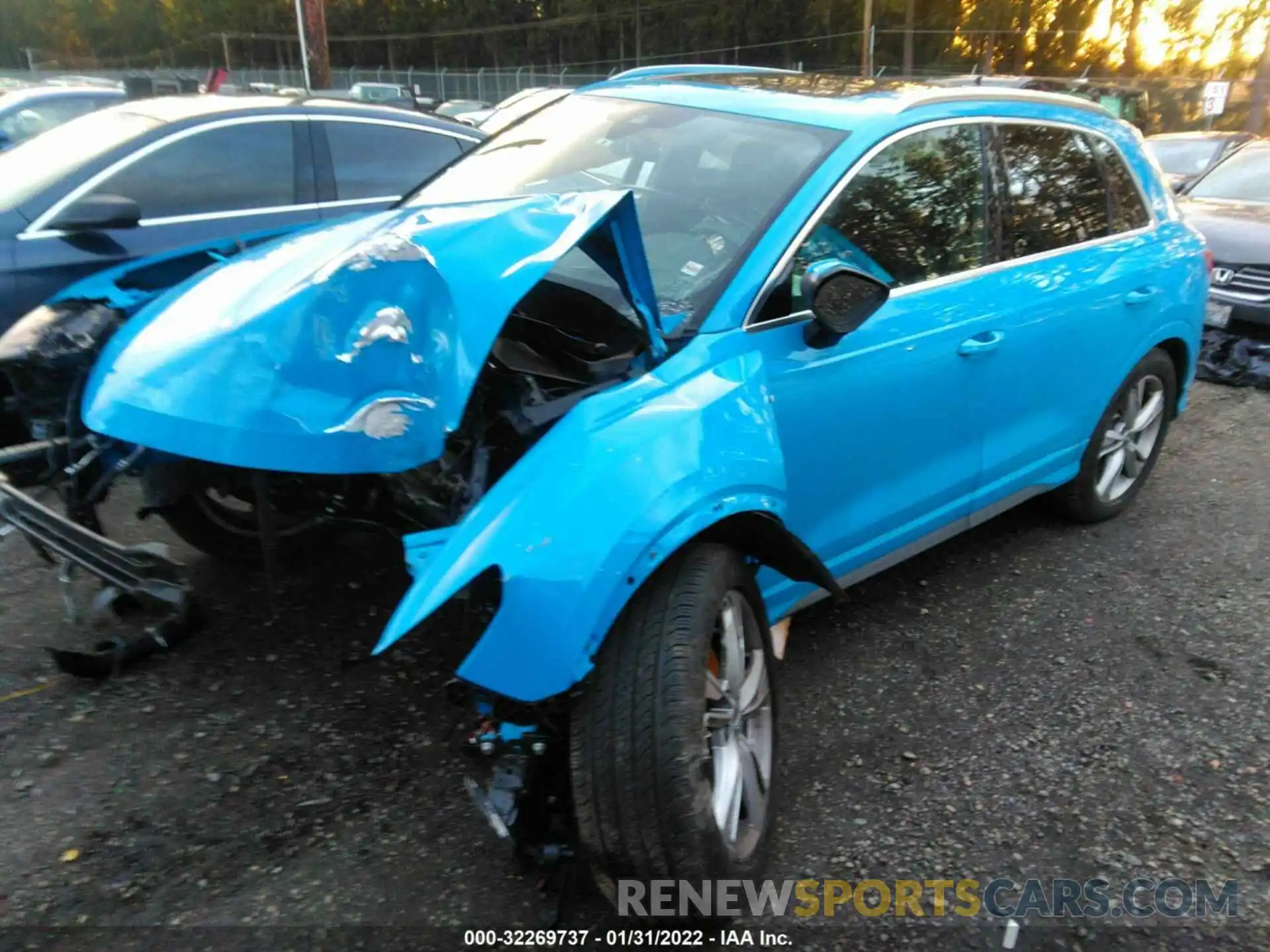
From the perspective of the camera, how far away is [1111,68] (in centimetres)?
4538

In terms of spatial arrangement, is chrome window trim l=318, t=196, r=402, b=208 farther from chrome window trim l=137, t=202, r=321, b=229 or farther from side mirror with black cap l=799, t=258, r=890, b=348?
side mirror with black cap l=799, t=258, r=890, b=348

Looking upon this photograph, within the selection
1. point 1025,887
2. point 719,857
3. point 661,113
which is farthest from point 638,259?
point 1025,887

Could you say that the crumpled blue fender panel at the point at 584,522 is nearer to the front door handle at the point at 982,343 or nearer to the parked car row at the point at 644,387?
the parked car row at the point at 644,387

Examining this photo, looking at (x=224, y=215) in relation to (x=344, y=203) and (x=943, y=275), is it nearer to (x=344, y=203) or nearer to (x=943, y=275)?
(x=344, y=203)

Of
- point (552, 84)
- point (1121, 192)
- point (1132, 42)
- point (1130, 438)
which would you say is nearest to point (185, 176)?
point (1121, 192)

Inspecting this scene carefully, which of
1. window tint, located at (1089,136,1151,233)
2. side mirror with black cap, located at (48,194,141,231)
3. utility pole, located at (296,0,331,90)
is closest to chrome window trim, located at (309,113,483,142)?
side mirror with black cap, located at (48,194,141,231)

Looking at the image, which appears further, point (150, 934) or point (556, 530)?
point (150, 934)

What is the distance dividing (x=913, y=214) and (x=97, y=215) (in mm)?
3776

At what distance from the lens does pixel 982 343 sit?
3377 millimetres

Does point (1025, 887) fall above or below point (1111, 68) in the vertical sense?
below

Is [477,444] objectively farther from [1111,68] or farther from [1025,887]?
[1111,68]

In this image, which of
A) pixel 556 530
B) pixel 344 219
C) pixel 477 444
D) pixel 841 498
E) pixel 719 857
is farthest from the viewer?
pixel 841 498

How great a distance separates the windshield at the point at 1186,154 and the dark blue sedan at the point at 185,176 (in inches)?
354

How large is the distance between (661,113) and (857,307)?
115 centimetres
